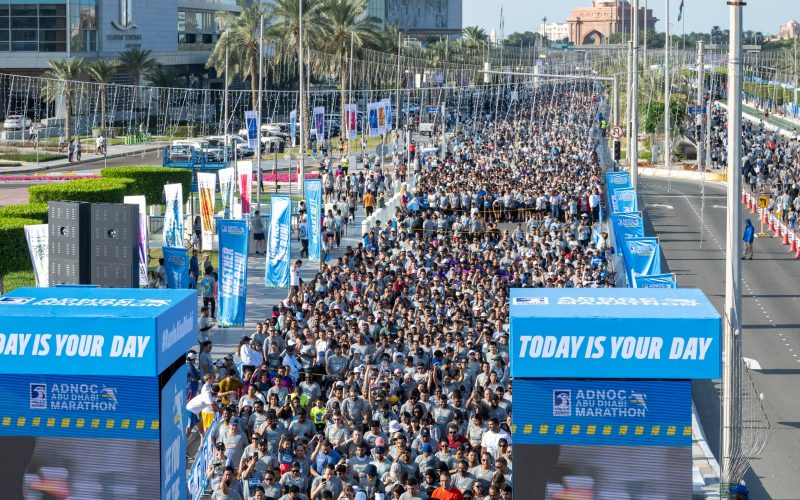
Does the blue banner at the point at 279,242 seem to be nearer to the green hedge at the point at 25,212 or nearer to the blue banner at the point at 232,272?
the blue banner at the point at 232,272

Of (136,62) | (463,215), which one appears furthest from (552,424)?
(136,62)

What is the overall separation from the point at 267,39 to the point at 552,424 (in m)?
61.5

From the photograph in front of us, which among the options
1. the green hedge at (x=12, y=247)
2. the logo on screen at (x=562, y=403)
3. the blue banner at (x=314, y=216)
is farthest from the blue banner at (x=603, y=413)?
the blue banner at (x=314, y=216)

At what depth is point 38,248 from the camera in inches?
939

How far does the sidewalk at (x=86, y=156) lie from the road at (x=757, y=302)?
29.5 meters

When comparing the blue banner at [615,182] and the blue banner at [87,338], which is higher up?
the blue banner at [615,182]

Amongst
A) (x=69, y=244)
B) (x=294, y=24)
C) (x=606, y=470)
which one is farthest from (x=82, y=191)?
(x=294, y=24)

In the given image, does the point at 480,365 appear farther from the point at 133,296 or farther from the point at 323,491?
the point at 133,296

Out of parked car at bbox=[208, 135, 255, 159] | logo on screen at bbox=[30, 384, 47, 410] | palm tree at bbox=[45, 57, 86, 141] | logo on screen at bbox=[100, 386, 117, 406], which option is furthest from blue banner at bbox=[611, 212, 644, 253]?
palm tree at bbox=[45, 57, 86, 141]

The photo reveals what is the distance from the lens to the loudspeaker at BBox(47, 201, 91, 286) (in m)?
18.8

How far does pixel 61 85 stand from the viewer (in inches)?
3061

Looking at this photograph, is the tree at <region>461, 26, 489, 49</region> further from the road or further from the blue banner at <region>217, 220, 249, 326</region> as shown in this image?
the blue banner at <region>217, 220, 249, 326</region>

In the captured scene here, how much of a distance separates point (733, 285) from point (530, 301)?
424 cm

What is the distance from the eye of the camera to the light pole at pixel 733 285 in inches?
559
